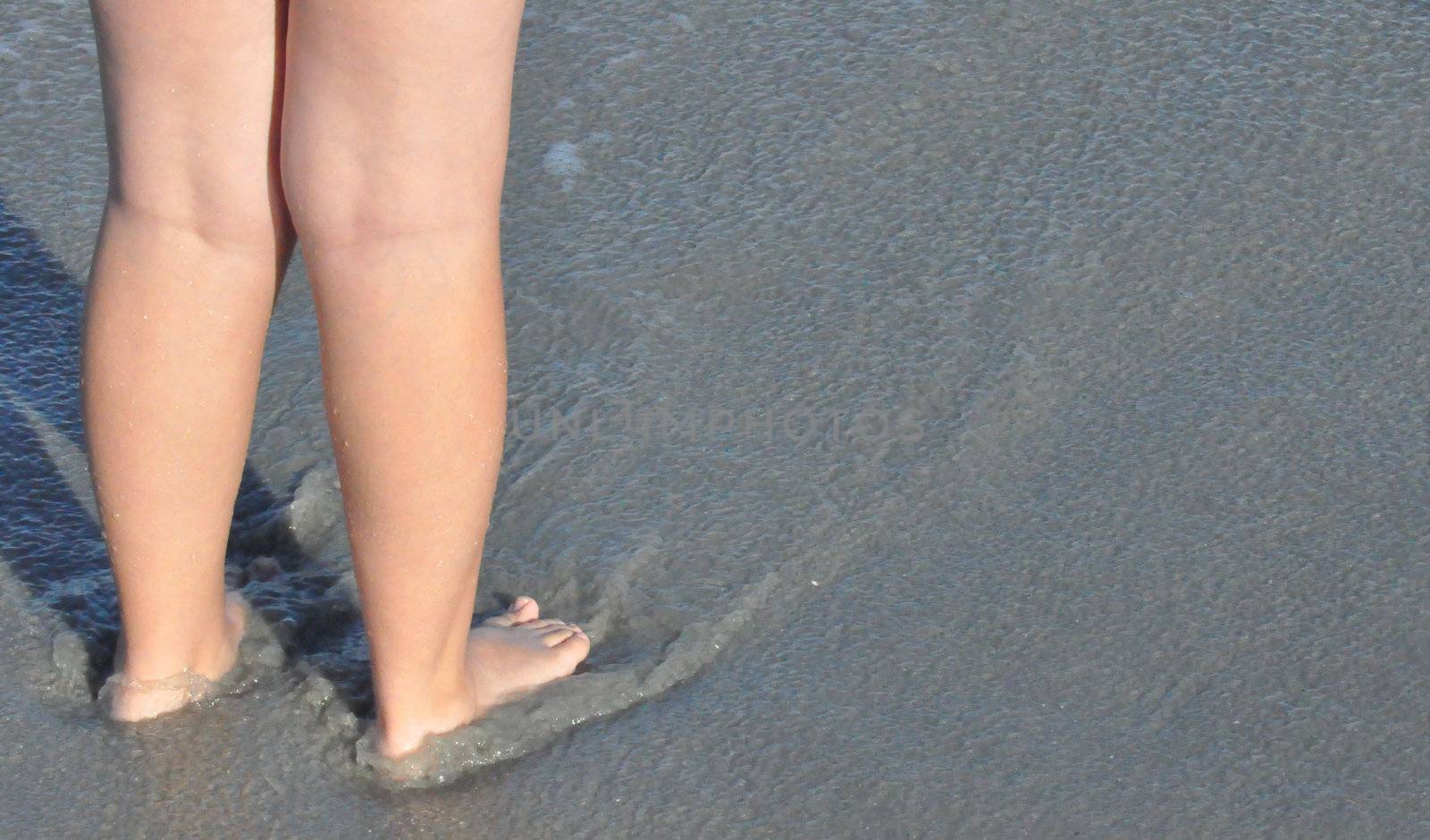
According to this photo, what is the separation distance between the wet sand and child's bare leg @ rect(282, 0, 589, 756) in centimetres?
23

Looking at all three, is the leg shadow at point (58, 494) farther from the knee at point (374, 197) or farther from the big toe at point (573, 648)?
the knee at point (374, 197)

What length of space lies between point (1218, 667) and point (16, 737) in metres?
1.13

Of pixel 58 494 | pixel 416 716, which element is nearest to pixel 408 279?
pixel 416 716

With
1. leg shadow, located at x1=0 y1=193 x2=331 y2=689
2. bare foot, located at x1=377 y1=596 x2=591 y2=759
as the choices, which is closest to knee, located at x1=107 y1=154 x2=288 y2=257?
leg shadow, located at x1=0 y1=193 x2=331 y2=689

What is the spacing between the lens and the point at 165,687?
1617 mm

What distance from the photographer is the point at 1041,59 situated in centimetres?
257

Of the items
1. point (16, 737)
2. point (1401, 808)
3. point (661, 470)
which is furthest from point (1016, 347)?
point (16, 737)

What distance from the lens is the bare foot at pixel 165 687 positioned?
63.5 inches

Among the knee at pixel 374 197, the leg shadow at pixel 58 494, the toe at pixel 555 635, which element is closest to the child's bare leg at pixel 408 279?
the knee at pixel 374 197

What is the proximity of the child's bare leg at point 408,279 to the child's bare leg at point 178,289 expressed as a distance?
5 cm

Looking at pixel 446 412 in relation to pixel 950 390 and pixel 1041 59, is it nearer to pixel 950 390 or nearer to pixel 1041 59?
pixel 950 390

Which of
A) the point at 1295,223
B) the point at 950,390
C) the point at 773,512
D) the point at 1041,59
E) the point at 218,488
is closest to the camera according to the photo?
the point at 218,488

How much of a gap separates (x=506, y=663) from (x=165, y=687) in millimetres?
313

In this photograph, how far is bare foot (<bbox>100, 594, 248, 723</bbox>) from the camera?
1.61 m
